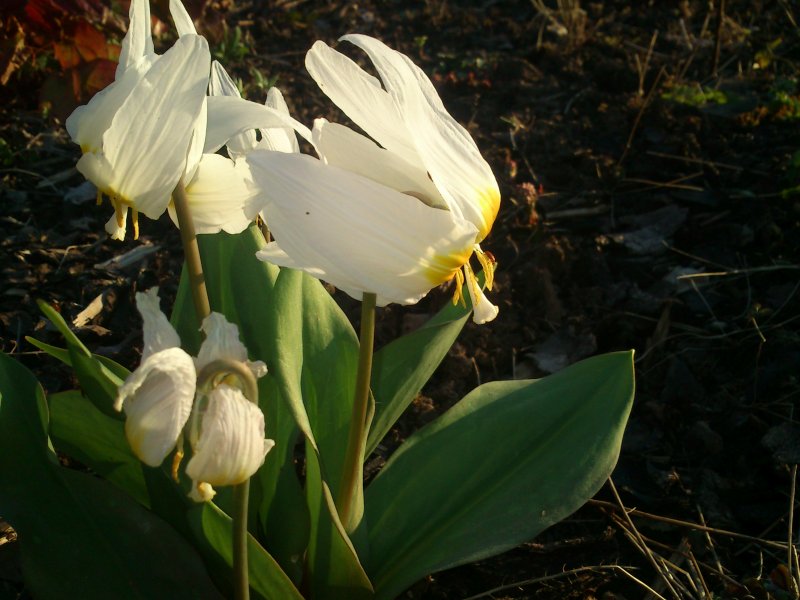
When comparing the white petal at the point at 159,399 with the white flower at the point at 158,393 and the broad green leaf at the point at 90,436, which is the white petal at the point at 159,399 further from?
the broad green leaf at the point at 90,436

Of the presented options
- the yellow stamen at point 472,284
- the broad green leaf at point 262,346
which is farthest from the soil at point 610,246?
the yellow stamen at point 472,284

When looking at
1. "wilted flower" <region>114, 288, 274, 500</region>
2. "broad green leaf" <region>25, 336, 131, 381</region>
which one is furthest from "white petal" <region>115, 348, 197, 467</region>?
"broad green leaf" <region>25, 336, 131, 381</region>

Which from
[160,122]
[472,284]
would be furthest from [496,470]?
[160,122]

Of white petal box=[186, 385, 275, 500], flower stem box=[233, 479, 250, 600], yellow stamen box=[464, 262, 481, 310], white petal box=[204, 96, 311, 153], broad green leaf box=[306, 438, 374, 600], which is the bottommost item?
broad green leaf box=[306, 438, 374, 600]

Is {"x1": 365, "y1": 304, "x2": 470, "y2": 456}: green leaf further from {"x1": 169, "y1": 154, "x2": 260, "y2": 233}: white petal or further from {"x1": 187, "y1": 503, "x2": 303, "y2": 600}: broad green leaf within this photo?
{"x1": 169, "y1": 154, "x2": 260, "y2": 233}: white petal

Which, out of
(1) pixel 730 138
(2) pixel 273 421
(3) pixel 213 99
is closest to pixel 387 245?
(3) pixel 213 99

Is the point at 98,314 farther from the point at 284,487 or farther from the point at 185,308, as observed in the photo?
the point at 284,487

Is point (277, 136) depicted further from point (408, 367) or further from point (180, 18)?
point (408, 367)
